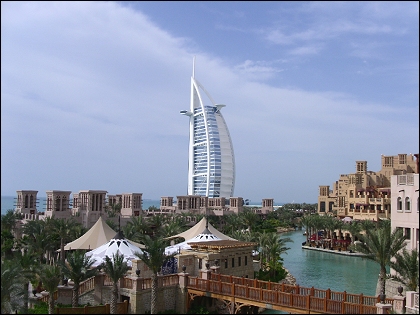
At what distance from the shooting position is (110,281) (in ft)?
75.0

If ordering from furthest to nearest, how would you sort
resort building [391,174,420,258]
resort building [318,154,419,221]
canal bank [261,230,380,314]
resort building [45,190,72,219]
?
resort building [318,154,419,221], resort building [45,190,72,219], canal bank [261,230,380,314], resort building [391,174,420,258]

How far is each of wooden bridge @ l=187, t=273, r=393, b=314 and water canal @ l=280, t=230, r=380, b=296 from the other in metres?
14.4

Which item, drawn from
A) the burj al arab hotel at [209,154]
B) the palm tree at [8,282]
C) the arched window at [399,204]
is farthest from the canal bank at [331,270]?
the burj al arab hotel at [209,154]

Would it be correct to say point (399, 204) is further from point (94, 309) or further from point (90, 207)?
point (90, 207)

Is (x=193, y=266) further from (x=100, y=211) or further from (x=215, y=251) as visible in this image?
(x=100, y=211)

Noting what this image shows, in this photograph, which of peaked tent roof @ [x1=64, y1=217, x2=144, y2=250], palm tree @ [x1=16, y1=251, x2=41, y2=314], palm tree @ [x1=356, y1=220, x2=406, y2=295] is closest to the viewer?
palm tree @ [x1=16, y1=251, x2=41, y2=314]

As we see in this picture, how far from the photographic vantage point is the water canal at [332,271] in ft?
119

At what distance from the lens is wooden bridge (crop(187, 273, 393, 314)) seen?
18.6m

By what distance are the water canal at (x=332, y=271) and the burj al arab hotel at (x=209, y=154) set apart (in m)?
65.8

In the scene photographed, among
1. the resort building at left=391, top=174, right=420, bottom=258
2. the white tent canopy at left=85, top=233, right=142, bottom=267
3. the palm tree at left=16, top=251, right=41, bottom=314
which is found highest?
the resort building at left=391, top=174, right=420, bottom=258


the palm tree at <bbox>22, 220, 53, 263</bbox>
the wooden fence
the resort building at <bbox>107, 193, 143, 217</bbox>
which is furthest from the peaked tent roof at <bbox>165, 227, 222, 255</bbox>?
the resort building at <bbox>107, 193, 143, 217</bbox>

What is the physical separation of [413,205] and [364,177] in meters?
58.1

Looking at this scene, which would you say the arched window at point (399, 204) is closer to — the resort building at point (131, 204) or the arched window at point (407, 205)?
the arched window at point (407, 205)

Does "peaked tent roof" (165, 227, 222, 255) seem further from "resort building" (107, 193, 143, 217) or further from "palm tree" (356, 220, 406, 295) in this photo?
"resort building" (107, 193, 143, 217)
